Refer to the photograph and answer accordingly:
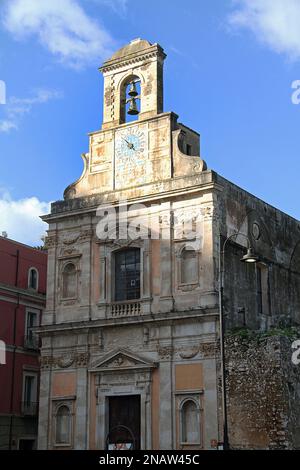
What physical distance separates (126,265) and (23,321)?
31.5 feet

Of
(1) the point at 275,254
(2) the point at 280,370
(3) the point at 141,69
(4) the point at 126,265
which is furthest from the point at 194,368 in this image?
(3) the point at 141,69

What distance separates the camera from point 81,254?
32625mm

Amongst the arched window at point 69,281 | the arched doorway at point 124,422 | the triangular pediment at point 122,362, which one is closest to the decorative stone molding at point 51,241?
the arched window at point 69,281

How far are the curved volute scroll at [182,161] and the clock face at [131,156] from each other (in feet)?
4.63

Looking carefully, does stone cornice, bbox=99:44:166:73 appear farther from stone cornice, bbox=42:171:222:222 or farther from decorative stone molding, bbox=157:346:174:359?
decorative stone molding, bbox=157:346:174:359

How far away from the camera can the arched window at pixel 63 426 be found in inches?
1208

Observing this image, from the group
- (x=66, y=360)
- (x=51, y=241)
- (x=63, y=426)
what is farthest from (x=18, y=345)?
(x=63, y=426)

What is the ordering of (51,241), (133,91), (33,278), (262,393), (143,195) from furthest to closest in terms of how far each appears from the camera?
(33,278)
(51,241)
(133,91)
(143,195)
(262,393)

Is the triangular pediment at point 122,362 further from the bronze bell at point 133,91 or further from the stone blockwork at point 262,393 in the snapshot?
the bronze bell at point 133,91

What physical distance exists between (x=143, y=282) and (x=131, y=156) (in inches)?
218

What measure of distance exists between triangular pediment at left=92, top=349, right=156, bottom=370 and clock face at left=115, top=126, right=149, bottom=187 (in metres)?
6.99

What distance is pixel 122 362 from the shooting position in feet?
98.6

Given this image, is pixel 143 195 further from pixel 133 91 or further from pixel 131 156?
pixel 133 91
